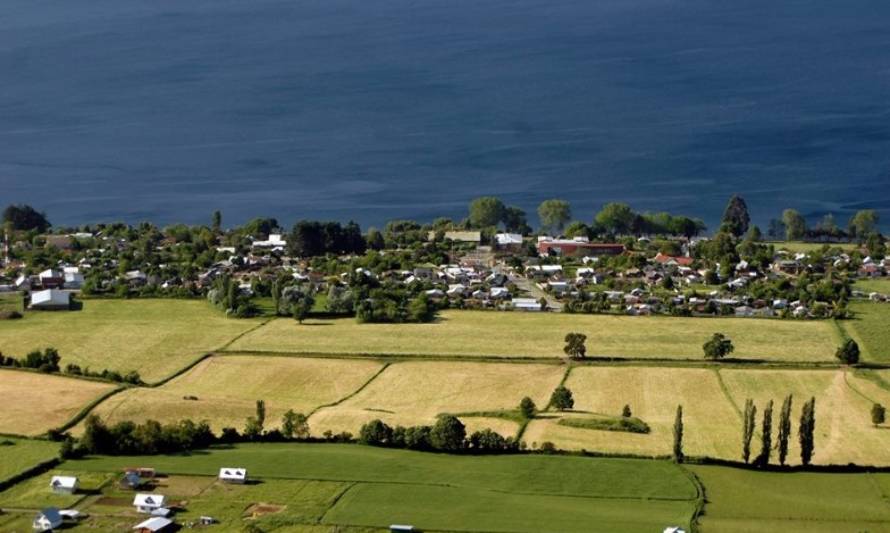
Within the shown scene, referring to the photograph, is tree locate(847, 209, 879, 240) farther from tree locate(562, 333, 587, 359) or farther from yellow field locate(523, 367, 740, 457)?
yellow field locate(523, 367, 740, 457)

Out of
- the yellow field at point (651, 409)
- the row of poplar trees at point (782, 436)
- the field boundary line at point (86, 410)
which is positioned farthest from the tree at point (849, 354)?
the field boundary line at point (86, 410)

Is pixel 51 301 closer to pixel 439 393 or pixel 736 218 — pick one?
pixel 439 393

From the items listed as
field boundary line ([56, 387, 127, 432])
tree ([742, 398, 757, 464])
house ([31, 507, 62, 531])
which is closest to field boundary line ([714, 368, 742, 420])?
tree ([742, 398, 757, 464])

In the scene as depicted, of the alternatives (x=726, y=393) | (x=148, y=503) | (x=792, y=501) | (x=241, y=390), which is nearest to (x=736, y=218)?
(x=726, y=393)

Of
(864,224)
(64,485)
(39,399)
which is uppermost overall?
(864,224)

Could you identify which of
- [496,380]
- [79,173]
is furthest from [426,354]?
[79,173]

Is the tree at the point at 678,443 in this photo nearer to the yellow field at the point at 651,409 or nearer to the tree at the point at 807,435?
the yellow field at the point at 651,409

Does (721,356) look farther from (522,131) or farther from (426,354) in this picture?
(522,131)
